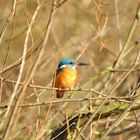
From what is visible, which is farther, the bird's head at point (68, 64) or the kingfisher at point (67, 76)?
the bird's head at point (68, 64)

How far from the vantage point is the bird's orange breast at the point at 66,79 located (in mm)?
4895

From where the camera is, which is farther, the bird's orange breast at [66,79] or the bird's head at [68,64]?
the bird's head at [68,64]

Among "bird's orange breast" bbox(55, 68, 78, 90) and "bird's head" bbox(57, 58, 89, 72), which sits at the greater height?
"bird's head" bbox(57, 58, 89, 72)

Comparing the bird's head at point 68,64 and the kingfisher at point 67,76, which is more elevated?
the bird's head at point 68,64

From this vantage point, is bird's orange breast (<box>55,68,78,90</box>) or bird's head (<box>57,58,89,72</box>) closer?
bird's orange breast (<box>55,68,78,90</box>)

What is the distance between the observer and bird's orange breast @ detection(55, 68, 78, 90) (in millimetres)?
4895

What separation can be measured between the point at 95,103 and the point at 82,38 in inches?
129

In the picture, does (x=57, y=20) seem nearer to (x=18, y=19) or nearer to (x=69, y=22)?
(x=69, y=22)

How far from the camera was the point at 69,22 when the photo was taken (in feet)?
24.7

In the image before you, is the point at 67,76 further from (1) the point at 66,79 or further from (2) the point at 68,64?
(2) the point at 68,64

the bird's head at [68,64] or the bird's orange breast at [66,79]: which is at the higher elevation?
the bird's head at [68,64]

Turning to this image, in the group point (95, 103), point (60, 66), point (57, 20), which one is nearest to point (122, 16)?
point (57, 20)

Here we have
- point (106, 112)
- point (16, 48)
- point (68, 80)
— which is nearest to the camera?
point (106, 112)

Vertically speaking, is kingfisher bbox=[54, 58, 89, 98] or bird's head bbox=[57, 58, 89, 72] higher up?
bird's head bbox=[57, 58, 89, 72]
